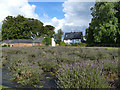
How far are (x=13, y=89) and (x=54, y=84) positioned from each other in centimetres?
149

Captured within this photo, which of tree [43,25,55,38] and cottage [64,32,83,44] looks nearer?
tree [43,25,55,38]

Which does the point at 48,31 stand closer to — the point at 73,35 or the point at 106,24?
the point at 73,35

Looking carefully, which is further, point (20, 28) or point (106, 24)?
point (20, 28)

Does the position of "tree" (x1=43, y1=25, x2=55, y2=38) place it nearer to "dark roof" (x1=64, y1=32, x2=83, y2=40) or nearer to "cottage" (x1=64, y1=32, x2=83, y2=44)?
"dark roof" (x1=64, y1=32, x2=83, y2=40)

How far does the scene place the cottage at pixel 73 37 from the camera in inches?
2515

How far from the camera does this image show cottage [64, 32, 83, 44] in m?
63.9

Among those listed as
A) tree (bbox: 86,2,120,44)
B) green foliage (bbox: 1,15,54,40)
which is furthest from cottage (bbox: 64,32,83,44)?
tree (bbox: 86,2,120,44)

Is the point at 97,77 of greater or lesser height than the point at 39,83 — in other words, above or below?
above

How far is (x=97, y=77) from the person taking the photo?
11.1 feet

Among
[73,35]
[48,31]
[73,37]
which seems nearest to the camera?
[48,31]

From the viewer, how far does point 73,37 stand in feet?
214

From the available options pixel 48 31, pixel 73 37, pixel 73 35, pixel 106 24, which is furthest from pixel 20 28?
pixel 106 24

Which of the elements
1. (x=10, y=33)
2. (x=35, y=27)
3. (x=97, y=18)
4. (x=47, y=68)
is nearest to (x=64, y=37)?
(x=35, y=27)

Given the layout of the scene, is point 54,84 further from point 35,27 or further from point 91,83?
point 35,27
